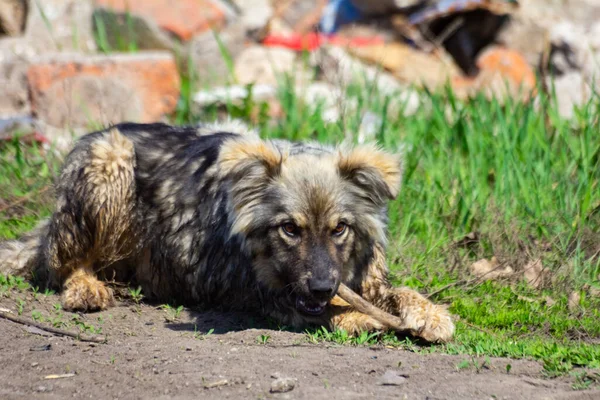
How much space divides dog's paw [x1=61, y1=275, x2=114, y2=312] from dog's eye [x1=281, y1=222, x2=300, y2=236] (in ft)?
5.42

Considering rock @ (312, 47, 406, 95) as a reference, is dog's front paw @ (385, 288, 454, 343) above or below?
below

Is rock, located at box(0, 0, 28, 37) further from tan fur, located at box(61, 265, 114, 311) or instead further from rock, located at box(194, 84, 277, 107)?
tan fur, located at box(61, 265, 114, 311)

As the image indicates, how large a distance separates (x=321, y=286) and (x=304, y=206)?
1.79 ft

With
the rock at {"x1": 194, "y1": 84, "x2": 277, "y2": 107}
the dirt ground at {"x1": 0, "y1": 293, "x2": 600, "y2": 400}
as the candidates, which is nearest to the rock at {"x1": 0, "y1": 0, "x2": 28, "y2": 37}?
the rock at {"x1": 194, "y1": 84, "x2": 277, "y2": 107}

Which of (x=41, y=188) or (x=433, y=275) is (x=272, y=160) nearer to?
(x=433, y=275)

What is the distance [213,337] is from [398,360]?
1.26m

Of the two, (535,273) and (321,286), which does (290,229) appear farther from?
(535,273)

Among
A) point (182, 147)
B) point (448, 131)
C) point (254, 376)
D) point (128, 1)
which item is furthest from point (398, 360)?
point (128, 1)

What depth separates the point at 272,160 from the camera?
18.3 feet

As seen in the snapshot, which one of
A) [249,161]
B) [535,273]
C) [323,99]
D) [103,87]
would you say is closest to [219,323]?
[249,161]

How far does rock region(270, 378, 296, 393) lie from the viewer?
14.2 ft

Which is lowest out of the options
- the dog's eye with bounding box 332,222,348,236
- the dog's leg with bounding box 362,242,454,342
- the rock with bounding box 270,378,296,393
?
the dog's leg with bounding box 362,242,454,342

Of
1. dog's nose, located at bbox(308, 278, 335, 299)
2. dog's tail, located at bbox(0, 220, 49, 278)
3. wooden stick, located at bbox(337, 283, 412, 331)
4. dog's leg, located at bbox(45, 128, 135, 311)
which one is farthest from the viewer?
dog's tail, located at bbox(0, 220, 49, 278)

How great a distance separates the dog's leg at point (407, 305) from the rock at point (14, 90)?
5.98 meters
